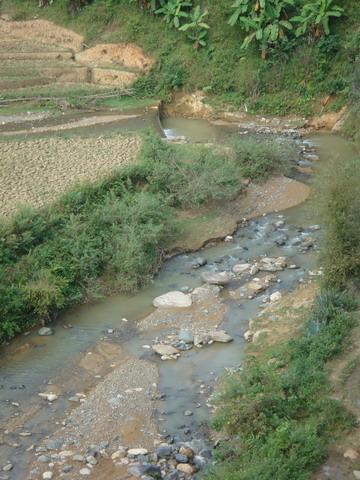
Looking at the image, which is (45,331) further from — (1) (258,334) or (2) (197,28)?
(2) (197,28)

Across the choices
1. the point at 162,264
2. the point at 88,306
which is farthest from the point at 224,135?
the point at 88,306

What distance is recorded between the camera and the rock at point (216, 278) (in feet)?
44.2

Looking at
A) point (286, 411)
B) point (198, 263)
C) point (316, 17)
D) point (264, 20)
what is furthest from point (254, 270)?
point (264, 20)

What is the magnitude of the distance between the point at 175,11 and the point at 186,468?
759 inches

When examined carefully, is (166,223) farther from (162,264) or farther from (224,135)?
(224,135)

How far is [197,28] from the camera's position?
24.6 m

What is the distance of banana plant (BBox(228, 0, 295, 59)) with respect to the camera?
22938mm

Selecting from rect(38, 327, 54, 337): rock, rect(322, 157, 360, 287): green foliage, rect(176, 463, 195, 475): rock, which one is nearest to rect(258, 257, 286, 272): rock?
rect(322, 157, 360, 287): green foliage

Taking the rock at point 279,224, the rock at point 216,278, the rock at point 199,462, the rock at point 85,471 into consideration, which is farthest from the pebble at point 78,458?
the rock at point 279,224

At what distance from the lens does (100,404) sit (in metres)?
10.2

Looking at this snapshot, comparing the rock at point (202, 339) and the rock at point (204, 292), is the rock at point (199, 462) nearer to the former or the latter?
the rock at point (202, 339)

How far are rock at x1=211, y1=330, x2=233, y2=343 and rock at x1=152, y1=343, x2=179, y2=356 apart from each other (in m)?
0.70

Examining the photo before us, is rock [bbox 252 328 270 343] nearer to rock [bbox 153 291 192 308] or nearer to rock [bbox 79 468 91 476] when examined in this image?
rock [bbox 153 291 192 308]

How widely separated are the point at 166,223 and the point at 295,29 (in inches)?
457
